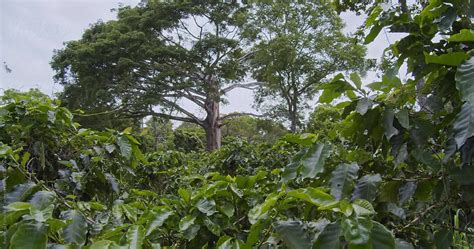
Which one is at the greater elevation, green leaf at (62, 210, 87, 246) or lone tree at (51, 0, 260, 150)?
lone tree at (51, 0, 260, 150)

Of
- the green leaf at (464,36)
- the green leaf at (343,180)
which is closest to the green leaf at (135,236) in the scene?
the green leaf at (343,180)

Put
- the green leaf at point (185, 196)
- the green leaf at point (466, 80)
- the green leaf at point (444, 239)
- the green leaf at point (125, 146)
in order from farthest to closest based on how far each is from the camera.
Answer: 1. the green leaf at point (125, 146)
2. the green leaf at point (185, 196)
3. the green leaf at point (444, 239)
4. the green leaf at point (466, 80)

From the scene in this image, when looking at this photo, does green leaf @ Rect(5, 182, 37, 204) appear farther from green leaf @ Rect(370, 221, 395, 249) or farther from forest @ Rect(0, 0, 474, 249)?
green leaf @ Rect(370, 221, 395, 249)

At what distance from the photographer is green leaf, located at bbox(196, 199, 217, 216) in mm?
897

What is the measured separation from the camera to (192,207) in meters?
0.93

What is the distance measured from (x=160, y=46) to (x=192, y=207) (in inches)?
457

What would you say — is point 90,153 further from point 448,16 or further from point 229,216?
point 448,16

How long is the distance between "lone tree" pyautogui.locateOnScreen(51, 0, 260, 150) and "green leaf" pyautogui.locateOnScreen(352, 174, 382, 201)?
11.4 m

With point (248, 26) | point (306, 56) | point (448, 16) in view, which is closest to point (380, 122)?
point (448, 16)

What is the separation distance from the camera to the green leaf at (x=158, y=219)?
84 centimetres

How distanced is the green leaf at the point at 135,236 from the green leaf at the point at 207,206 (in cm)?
14

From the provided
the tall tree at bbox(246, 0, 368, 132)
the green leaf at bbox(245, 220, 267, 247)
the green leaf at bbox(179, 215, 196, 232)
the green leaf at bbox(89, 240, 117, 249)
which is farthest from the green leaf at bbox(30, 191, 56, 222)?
the tall tree at bbox(246, 0, 368, 132)

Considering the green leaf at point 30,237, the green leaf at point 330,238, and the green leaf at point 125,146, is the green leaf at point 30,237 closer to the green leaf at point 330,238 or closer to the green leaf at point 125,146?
the green leaf at point 330,238

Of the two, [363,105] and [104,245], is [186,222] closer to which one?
[104,245]
